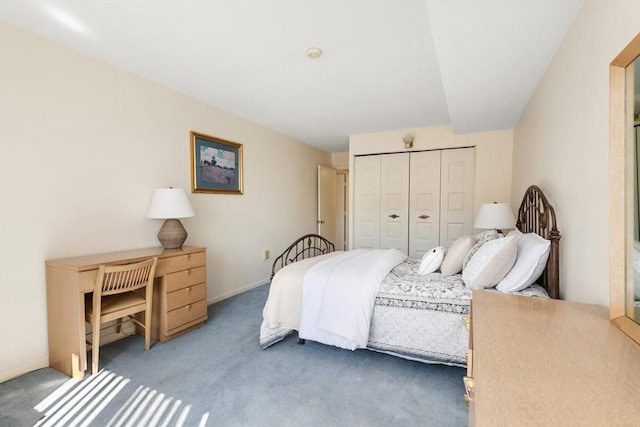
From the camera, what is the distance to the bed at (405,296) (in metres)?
1.83

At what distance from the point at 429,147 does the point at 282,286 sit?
10.4ft

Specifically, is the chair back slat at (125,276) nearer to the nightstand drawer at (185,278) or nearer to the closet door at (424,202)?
the nightstand drawer at (185,278)

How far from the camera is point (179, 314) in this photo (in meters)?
2.55

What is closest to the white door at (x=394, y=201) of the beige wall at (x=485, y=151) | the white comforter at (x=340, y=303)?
the beige wall at (x=485, y=151)

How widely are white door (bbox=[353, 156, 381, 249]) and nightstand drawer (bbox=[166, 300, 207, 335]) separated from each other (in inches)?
108

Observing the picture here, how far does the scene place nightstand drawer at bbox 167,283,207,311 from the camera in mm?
2490

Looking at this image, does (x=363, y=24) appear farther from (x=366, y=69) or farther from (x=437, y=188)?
(x=437, y=188)

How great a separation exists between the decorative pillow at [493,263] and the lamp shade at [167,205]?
7.77ft

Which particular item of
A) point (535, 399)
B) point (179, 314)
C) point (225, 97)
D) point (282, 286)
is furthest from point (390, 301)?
point (225, 97)

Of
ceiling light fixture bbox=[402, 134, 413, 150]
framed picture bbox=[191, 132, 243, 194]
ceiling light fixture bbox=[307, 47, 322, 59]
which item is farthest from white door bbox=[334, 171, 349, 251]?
ceiling light fixture bbox=[307, 47, 322, 59]

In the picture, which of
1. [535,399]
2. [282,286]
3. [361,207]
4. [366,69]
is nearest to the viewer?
[535,399]

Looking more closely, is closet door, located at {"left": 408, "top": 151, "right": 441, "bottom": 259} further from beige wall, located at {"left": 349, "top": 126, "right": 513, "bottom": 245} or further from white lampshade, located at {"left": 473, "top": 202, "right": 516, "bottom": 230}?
white lampshade, located at {"left": 473, "top": 202, "right": 516, "bottom": 230}

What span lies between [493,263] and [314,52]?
6.34 ft

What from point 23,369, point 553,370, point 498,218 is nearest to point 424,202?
point 498,218
